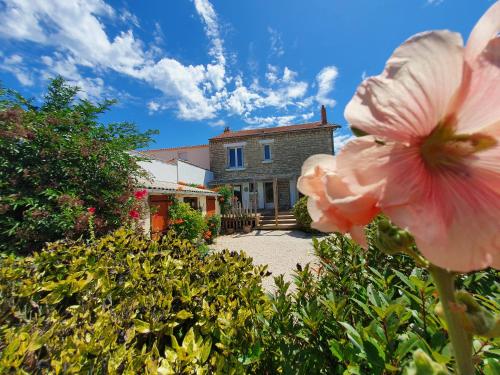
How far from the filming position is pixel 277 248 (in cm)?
950

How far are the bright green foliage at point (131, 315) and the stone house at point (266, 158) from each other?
50.3 feet

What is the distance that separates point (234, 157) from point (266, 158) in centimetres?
274

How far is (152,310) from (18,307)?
1.11m

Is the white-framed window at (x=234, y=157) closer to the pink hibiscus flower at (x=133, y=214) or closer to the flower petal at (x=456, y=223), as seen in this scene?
the pink hibiscus flower at (x=133, y=214)

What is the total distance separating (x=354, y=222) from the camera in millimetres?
406

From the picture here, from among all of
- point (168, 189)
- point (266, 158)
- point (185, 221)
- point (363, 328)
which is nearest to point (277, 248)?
point (185, 221)

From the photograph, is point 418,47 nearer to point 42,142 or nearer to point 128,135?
point 42,142

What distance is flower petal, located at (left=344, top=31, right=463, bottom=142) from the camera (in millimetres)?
366

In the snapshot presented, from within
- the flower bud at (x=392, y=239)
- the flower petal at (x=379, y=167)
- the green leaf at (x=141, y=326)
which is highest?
the flower petal at (x=379, y=167)

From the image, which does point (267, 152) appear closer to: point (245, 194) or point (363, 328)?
point (245, 194)

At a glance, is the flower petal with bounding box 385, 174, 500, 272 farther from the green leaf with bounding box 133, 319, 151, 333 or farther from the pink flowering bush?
the green leaf with bounding box 133, 319, 151, 333

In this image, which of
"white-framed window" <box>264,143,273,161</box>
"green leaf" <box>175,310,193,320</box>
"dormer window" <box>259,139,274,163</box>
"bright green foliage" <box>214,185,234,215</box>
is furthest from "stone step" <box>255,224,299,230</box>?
→ "green leaf" <box>175,310,193,320</box>

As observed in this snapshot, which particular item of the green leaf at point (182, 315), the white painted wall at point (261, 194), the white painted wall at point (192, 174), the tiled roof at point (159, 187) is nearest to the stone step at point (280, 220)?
the white painted wall at point (261, 194)

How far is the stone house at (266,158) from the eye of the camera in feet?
58.1
